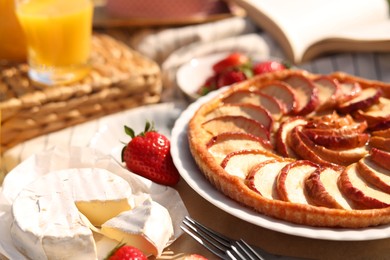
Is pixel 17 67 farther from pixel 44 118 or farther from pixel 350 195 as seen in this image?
pixel 350 195

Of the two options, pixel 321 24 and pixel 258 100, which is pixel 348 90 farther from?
pixel 321 24

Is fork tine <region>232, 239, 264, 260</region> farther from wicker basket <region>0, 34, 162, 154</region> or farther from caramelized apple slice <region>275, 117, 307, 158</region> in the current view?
wicker basket <region>0, 34, 162, 154</region>

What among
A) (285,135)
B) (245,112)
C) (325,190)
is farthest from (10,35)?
(325,190)

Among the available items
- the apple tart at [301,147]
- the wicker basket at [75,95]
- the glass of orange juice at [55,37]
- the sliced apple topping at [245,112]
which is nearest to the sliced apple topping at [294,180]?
the apple tart at [301,147]

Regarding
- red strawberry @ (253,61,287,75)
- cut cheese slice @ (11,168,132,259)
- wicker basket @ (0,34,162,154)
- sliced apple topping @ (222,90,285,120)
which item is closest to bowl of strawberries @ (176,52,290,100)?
red strawberry @ (253,61,287,75)

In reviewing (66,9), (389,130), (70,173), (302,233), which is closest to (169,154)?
(70,173)

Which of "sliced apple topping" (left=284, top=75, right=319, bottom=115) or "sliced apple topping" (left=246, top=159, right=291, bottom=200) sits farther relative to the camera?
"sliced apple topping" (left=284, top=75, right=319, bottom=115)

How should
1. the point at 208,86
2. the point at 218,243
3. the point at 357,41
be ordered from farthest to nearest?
the point at 357,41 → the point at 208,86 → the point at 218,243

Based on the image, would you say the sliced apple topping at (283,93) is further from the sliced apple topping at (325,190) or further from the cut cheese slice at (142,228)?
the cut cheese slice at (142,228)
